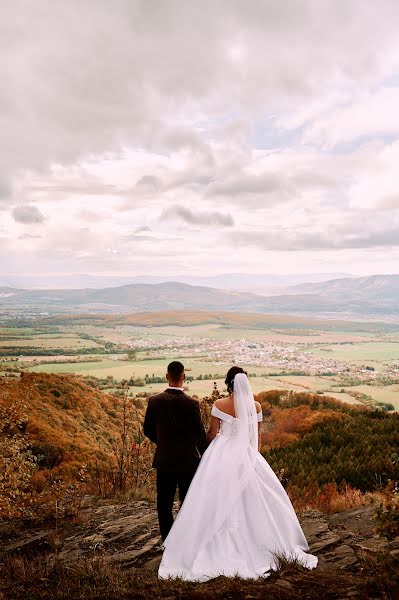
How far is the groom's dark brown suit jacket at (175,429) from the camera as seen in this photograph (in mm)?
6102

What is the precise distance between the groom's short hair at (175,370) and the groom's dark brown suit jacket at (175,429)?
23 centimetres

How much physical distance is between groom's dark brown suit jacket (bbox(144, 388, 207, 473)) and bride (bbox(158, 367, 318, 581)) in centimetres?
25

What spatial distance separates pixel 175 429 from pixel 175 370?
31.8 inches

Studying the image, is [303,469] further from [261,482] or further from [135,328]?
[135,328]

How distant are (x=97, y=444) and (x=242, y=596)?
15.4 metres

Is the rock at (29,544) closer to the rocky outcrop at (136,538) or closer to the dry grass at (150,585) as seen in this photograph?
the rocky outcrop at (136,538)

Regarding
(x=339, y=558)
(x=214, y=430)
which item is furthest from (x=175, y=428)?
(x=339, y=558)

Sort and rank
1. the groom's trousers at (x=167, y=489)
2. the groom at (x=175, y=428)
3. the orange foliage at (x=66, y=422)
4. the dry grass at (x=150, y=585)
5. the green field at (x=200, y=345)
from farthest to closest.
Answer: the green field at (x=200, y=345), the orange foliage at (x=66, y=422), the groom's trousers at (x=167, y=489), the groom at (x=175, y=428), the dry grass at (x=150, y=585)

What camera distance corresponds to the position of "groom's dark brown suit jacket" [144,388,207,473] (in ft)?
20.0

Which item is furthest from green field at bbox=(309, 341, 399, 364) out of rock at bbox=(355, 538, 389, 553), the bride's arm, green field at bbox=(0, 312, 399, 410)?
the bride's arm

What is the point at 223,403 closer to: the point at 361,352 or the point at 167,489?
the point at 167,489

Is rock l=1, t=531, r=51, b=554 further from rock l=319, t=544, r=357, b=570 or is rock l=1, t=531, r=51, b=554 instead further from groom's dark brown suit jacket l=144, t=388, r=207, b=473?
rock l=319, t=544, r=357, b=570

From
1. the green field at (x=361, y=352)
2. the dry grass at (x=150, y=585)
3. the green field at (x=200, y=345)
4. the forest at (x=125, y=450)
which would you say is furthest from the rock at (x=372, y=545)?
the green field at (x=361, y=352)

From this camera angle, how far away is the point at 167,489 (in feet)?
20.8
